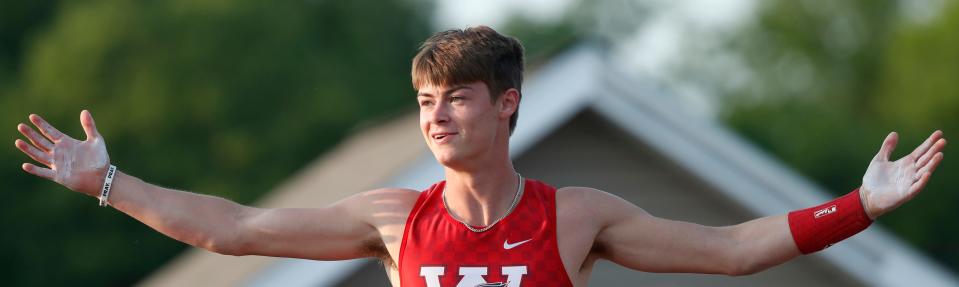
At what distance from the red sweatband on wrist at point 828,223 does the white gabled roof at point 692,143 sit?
3913mm

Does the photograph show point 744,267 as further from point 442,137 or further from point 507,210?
point 442,137

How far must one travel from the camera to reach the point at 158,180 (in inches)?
1446

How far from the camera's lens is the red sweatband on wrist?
538 cm

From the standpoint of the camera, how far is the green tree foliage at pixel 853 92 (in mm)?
26234

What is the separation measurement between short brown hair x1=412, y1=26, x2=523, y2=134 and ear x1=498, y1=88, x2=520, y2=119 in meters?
0.02

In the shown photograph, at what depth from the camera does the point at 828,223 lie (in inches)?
213

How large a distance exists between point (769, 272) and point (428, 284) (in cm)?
481

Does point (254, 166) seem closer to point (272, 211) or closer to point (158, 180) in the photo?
point (158, 180)

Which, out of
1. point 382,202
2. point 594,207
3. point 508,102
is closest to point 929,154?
point 594,207

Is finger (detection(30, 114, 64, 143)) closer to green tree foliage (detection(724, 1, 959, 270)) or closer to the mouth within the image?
the mouth

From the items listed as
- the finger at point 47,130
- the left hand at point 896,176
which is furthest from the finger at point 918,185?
the finger at point 47,130

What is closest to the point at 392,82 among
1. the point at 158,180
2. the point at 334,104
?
the point at 334,104

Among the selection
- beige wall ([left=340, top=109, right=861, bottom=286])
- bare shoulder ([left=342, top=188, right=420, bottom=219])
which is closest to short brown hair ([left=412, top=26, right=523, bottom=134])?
bare shoulder ([left=342, top=188, right=420, bottom=219])

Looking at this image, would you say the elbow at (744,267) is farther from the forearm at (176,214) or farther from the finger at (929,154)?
the forearm at (176,214)
